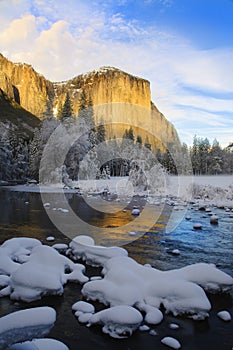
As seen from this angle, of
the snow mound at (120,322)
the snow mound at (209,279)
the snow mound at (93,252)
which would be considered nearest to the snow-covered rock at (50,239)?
the snow mound at (93,252)

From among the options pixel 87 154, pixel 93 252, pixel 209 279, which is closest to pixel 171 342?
pixel 209 279

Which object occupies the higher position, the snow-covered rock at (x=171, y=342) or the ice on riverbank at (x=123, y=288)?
the ice on riverbank at (x=123, y=288)

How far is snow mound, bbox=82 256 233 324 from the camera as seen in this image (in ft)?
20.1

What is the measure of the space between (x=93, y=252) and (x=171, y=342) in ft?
14.9

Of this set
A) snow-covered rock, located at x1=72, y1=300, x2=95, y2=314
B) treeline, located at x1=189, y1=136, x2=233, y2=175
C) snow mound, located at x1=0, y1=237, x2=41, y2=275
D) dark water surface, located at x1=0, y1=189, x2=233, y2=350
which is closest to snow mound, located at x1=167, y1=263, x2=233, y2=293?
dark water surface, located at x1=0, y1=189, x2=233, y2=350

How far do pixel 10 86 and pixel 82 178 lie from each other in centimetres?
15253

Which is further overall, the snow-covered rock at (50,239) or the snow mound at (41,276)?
the snow-covered rock at (50,239)

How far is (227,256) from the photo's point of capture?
10.3 metres

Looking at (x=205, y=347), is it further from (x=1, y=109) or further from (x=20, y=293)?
(x=1, y=109)

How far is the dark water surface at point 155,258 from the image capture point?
5.22m

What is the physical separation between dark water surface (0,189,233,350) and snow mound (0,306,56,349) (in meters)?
0.97

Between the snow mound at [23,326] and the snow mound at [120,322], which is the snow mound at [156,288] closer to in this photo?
the snow mound at [120,322]

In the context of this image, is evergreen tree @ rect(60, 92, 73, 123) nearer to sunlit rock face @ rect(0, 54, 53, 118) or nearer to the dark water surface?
the dark water surface

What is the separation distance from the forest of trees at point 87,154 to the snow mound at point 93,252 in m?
33.5
